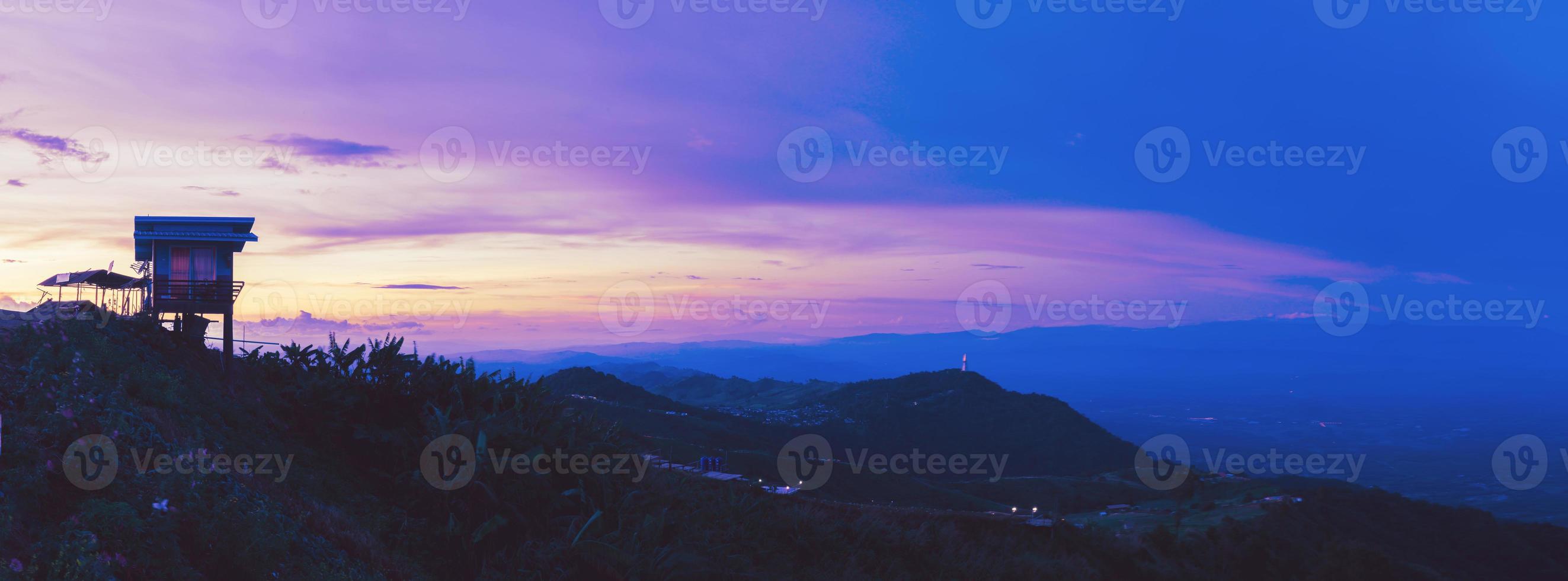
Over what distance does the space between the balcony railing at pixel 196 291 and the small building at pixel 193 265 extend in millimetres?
13

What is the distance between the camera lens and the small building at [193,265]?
18.0 metres

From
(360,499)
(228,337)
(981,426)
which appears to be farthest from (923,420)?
(360,499)

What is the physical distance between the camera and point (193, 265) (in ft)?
62.6

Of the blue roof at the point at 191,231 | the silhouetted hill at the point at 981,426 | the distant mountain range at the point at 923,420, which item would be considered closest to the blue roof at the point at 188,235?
the blue roof at the point at 191,231

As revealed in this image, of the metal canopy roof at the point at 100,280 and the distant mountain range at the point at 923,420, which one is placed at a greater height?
the metal canopy roof at the point at 100,280

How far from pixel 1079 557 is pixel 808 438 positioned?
177ft

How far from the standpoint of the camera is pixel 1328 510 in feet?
154

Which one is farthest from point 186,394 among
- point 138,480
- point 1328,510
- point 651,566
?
point 1328,510

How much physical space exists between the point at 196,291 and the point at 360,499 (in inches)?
314

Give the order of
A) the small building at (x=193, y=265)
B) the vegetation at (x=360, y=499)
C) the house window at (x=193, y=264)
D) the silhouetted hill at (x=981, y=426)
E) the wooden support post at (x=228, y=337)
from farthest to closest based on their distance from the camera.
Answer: the silhouetted hill at (x=981, y=426), the house window at (x=193, y=264), the small building at (x=193, y=265), the wooden support post at (x=228, y=337), the vegetation at (x=360, y=499)

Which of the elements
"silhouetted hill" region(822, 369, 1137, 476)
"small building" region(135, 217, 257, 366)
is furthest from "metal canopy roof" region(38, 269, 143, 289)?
"silhouetted hill" region(822, 369, 1137, 476)

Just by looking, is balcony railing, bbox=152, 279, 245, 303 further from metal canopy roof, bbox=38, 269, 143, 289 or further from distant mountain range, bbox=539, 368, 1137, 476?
distant mountain range, bbox=539, 368, 1137, 476

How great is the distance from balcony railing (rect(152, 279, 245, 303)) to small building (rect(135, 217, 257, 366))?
0.04 feet

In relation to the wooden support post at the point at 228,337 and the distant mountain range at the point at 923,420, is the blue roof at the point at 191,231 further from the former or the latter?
the distant mountain range at the point at 923,420
